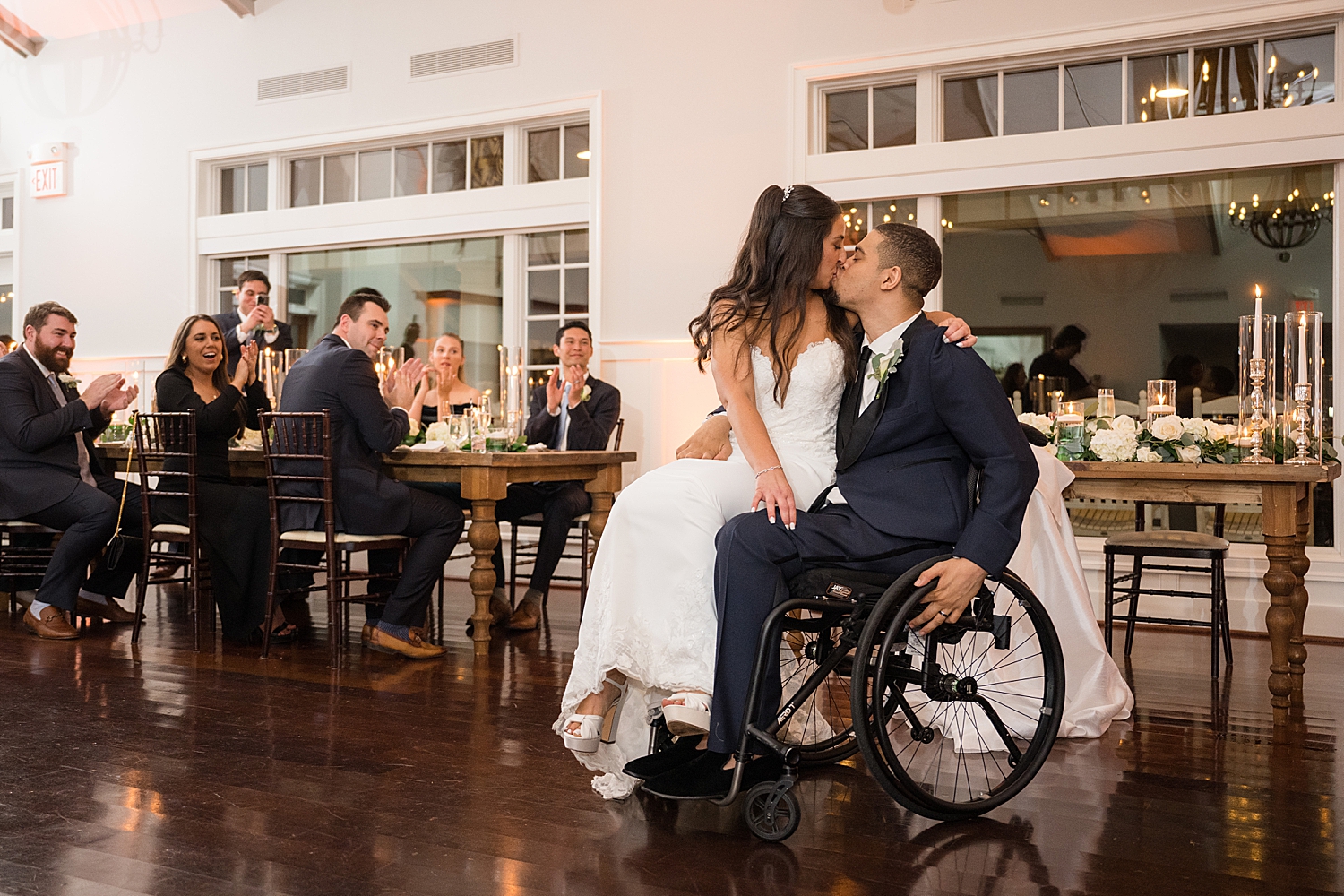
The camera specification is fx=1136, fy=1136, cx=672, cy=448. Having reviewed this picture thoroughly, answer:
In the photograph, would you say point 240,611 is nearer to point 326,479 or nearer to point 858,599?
point 326,479

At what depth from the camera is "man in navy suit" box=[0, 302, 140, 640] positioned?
502 centimetres

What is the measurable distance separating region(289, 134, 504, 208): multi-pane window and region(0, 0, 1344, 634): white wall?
242 mm

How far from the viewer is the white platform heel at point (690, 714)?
244 cm

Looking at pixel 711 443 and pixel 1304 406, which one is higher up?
pixel 1304 406

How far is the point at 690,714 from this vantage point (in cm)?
245

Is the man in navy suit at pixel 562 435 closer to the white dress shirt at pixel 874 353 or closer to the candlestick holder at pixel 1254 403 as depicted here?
the candlestick holder at pixel 1254 403

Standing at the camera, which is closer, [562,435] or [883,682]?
[883,682]

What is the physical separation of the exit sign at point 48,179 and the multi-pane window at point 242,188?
136cm

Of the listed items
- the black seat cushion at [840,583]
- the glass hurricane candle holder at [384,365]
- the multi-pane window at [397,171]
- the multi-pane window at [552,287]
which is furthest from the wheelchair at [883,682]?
the multi-pane window at [397,171]

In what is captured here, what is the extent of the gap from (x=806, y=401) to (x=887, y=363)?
303 millimetres

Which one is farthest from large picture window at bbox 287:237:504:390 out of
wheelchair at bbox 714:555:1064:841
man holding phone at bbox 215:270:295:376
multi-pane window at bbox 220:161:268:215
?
wheelchair at bbox 714:555:1064:841

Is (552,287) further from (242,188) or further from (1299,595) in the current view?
(1299,595)

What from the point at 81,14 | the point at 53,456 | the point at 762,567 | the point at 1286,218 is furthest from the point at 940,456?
the point at 81,14

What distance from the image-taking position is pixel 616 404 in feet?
20.3
